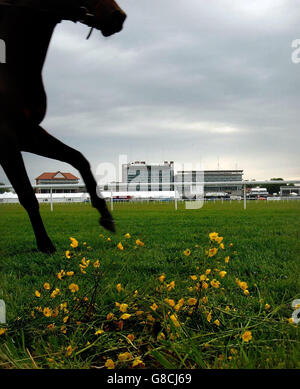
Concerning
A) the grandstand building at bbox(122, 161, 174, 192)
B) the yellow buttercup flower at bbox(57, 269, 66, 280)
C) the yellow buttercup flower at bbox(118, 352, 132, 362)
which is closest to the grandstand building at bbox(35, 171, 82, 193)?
the grandstand building at bbox(122, 161, 174, 192)

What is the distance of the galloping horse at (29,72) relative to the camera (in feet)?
5.27

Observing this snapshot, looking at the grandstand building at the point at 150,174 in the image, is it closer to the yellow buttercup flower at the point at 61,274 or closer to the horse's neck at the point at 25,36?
Answer: the yellow buttercup flower at the point at 61,274

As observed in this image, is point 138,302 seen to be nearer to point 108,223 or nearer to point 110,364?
point 110,364

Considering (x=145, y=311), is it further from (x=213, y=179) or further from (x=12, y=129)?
(x=12, y=129)

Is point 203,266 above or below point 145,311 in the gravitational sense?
above

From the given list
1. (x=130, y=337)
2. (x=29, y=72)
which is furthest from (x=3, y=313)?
(x=29, y=72)

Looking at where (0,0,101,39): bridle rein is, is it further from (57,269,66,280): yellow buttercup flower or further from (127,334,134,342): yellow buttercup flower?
(127,334,134,342): yellow buttercup flower

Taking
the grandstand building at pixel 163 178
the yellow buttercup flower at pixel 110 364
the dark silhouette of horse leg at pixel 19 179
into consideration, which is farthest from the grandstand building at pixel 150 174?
the yellow buttercup flower at pixel 110 364

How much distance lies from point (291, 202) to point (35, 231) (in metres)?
2.53

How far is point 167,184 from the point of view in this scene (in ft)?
6.13

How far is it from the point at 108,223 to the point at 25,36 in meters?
1.18

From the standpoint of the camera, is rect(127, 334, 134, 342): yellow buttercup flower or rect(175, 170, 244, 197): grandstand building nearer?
rect(127, 334, 134, 342): yellow buttercup flower

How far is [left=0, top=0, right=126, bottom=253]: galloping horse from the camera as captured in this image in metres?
1.61

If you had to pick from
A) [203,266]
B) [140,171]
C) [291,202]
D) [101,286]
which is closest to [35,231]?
[101,286]
